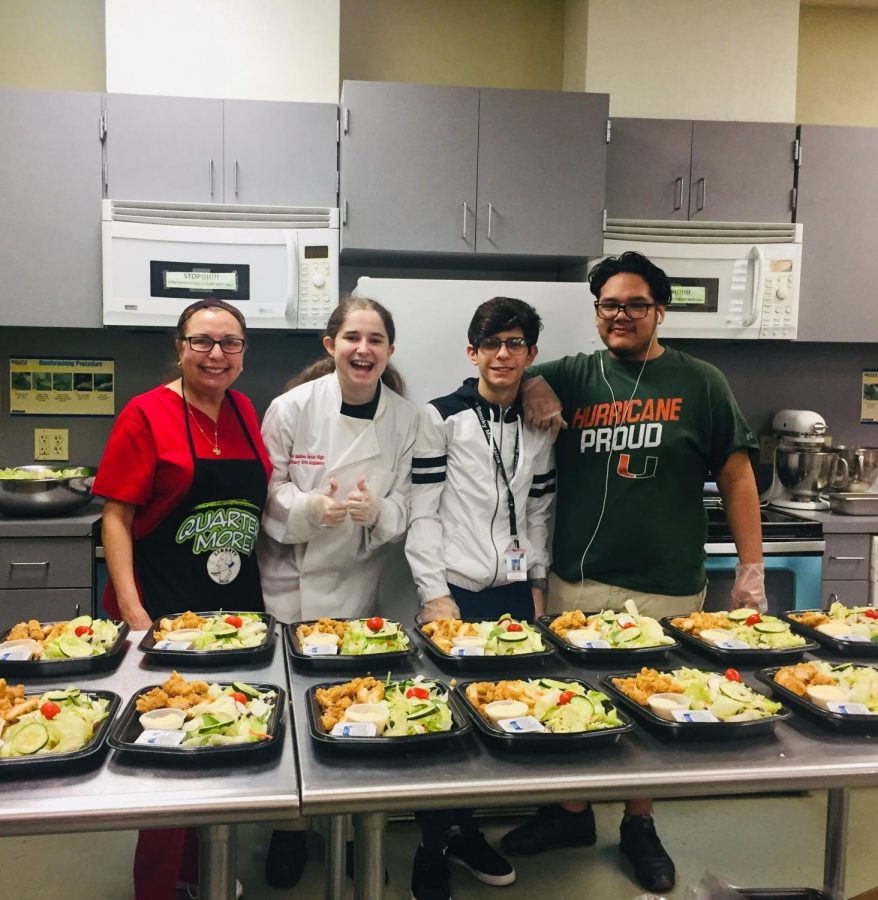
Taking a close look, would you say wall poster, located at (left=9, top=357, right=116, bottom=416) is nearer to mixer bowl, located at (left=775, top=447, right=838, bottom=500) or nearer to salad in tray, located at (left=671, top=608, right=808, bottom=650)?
salad in tray, located at (left=671, top=608, right=808, bottom=650)

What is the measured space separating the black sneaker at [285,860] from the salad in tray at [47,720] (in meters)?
1.21

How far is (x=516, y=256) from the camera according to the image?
10.6 feet

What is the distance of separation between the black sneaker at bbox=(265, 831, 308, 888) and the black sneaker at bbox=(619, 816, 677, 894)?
3.26 feet

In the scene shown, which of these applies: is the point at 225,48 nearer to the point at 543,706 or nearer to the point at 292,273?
the point at 292,273

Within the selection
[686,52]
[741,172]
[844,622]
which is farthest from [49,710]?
[686,52]

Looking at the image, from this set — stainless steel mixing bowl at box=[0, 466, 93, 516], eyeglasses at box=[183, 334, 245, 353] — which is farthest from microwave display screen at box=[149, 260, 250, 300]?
eyeglasses at box=[183, 334, 245, 353]

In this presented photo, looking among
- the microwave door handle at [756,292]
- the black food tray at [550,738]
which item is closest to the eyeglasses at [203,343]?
the black food tray at [550,738]

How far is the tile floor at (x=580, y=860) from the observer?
7.59 ft

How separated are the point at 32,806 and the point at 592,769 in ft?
2.59

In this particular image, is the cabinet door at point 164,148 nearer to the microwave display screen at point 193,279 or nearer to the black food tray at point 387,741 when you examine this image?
the microwave display screen at point 193,279

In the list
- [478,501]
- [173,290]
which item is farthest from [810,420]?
[173,290]

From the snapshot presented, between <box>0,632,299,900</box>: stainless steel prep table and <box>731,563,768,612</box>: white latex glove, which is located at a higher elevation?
<box>731,563,768,612</box>: white latex glove

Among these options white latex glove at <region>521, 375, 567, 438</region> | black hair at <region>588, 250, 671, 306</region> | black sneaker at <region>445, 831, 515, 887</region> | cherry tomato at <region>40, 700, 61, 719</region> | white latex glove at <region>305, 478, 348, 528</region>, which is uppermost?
black hair at <region>588, 250, 671, 306</region>

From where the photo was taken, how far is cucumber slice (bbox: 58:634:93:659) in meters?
1.53
